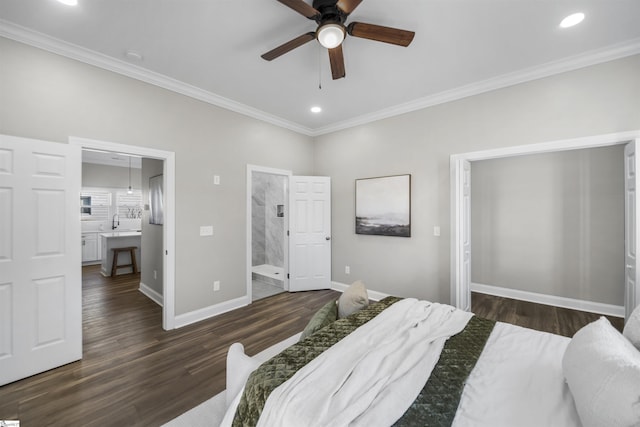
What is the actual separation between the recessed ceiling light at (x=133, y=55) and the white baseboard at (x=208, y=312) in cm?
289

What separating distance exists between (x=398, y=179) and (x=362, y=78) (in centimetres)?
152

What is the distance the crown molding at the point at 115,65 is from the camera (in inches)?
89.7

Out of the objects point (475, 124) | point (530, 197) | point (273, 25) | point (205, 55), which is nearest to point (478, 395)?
point (273, 25)

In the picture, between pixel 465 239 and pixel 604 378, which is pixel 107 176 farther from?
pixel 604 378

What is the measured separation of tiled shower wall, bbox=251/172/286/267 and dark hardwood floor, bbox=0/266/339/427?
2.51 m

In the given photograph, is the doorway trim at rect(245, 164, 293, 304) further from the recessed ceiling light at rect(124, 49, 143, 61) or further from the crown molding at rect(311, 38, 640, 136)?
the recessed ceiling light at rect(124, 49, 143, 61)

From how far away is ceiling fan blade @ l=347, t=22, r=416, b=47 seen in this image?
1912 millimetres

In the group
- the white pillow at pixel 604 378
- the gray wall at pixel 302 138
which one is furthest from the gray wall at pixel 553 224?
the white pillow at pixel 604 378

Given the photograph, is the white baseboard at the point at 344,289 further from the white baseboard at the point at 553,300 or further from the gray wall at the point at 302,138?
the white baseboard at the point at 553,300

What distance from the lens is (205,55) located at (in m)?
2.70

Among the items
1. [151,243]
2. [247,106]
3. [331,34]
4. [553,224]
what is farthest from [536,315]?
[151,243]

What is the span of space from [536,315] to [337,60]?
4013 millimetres

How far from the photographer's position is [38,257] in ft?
7.62

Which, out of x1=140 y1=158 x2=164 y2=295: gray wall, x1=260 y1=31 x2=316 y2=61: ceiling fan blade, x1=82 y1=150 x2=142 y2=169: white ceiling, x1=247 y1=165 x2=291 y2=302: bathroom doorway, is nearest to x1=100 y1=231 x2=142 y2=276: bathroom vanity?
x1=140 y1=158 x2=164 y2=295: gray wall
